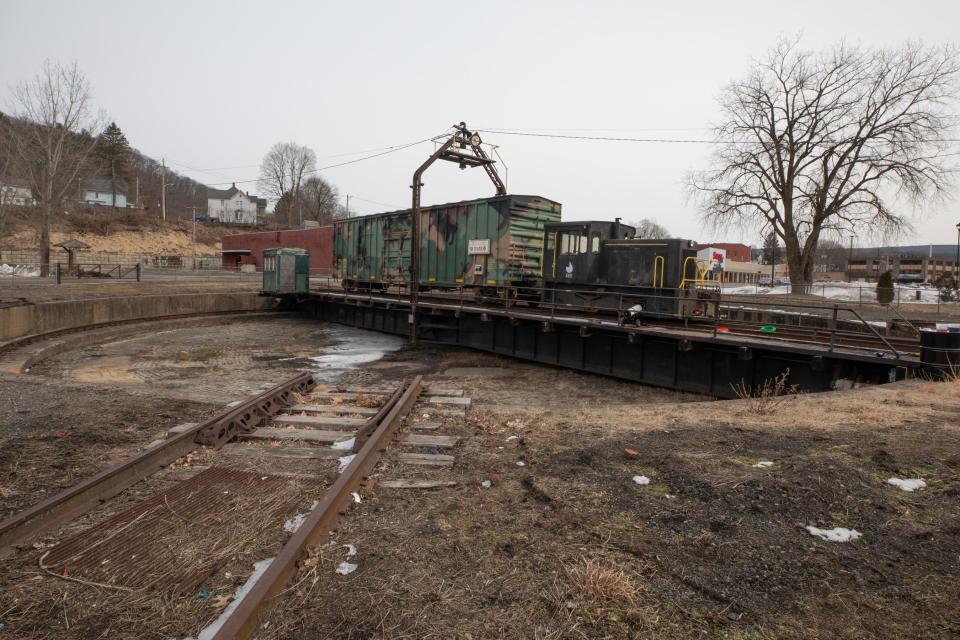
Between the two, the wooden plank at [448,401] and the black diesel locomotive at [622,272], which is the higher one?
the black diesel locomotive at [622,272]

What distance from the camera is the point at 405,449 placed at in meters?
6.13

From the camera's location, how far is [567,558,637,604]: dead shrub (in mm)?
3053

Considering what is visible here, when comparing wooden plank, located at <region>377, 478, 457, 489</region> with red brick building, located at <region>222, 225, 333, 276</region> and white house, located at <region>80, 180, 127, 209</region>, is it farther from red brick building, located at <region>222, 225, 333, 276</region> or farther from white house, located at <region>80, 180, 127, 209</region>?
white house, located at <region>80, 180, 127, 209</region>

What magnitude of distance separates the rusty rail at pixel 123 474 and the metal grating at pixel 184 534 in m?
0.34

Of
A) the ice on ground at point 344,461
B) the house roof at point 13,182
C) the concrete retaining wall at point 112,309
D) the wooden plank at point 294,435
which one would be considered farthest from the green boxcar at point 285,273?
the house roof at point 13,182

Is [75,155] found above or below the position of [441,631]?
above

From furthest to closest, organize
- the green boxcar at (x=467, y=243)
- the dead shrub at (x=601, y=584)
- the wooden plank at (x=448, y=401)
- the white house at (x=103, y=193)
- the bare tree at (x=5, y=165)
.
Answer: the white house at (x=103, y=193) → the bare tree at (x=5, y=165) → the green boxcar at (x=467, y=243) → the wooden plank at (x=448, y=401) → the dead shrub at (x=601, y=584)

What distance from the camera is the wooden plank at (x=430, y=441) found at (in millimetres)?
6246

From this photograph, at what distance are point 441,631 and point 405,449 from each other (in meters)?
3.35

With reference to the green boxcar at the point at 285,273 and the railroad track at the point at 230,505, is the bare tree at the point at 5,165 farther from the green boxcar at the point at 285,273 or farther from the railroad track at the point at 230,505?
the railroad track at the point at 230,505

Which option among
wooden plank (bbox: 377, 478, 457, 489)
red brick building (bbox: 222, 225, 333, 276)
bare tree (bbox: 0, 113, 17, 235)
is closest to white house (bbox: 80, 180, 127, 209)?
red brick building (bbox: 222, 225, 333, 276)

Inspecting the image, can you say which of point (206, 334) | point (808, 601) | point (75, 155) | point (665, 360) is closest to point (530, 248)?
point (665, 360)

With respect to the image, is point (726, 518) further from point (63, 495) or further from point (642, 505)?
point (63, 495)

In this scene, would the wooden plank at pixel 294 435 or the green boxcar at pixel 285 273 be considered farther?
the green boxcar at pixel 285 273
